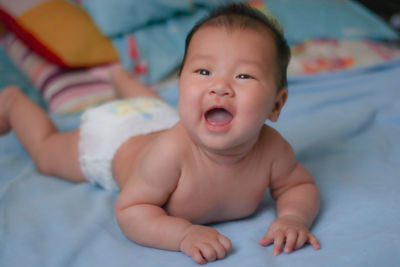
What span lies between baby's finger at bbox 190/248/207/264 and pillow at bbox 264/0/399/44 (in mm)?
1650

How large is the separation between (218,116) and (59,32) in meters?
1.23

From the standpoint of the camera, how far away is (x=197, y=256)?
2.63 feet

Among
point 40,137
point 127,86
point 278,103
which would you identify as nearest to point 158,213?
point 278,103

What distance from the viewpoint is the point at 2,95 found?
1496mm

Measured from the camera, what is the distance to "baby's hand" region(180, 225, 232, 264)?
31.8 inches

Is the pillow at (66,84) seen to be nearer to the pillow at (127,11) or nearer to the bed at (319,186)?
the bed at (319,186)

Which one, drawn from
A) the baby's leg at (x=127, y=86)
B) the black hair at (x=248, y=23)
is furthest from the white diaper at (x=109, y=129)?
the black hair at (x=248, y=23)

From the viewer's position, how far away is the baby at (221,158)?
2.72 feet

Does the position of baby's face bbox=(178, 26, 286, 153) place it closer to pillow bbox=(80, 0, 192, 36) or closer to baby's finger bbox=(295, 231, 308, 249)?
baby's finger bbox=(295, 231, 308, 249)

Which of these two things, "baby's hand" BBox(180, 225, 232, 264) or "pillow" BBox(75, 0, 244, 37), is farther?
"pillow" BBox(75, 0, 244, 37)

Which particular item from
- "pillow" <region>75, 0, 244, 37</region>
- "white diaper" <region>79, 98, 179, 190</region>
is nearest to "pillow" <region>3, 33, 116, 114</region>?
"pillow" <region>75, 0, 244, 37</region>

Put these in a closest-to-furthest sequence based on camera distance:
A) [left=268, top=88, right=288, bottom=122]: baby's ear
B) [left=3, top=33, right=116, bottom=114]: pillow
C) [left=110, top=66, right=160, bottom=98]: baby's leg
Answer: [left=268, top=88, right=288, bottom=122]: baby's ear
[left=110, top=66, right=160, bottom=98]: baby's leg
[left=3, top=33, right=116, bottom=114]: pillow

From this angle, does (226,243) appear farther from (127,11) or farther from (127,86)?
(127,11)

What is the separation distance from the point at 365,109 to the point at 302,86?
1.19 feet
